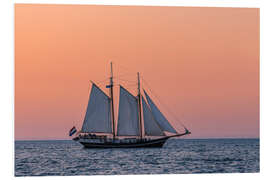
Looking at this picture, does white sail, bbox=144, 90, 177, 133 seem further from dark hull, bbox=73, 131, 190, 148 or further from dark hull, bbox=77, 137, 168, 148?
dark hull, bbox=77, 137, 168, 148

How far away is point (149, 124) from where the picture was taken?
2672 cm

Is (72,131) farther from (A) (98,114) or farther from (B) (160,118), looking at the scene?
(B) (160,118)

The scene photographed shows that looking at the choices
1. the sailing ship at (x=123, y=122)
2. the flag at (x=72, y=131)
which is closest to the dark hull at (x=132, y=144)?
the sailing ship at (x=123, y=122)

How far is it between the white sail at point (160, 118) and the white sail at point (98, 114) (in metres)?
2.34

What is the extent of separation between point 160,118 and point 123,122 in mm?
2398

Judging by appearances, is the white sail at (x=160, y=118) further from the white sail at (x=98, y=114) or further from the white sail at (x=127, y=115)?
the white sail at (x=98, y=114)

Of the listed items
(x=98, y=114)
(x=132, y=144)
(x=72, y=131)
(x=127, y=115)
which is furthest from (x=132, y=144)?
(x=72, y=131)

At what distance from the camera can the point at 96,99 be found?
1022 inches

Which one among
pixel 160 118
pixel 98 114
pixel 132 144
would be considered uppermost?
pixel 98 114

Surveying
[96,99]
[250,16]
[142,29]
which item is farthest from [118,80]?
[250,16]

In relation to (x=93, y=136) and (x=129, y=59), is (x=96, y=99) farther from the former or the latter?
(x=129, y=59)

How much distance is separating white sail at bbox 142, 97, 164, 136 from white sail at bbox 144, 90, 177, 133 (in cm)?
96

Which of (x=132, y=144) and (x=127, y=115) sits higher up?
(x=127, y=115)

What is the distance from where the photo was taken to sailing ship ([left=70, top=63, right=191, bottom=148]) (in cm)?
2559
